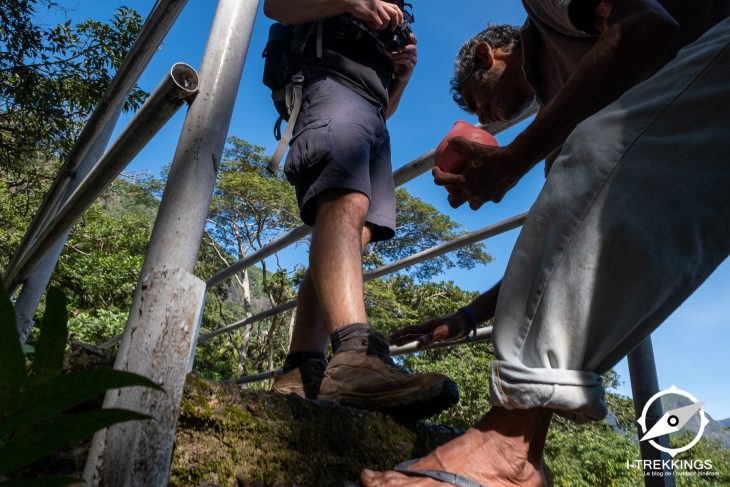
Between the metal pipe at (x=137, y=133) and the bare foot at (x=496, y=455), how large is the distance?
0.66m

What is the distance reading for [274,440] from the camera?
963 millimetres

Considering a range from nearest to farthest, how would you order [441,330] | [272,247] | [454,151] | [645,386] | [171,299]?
[171,299], [454,151], [441,330], [645,386], [272,247]

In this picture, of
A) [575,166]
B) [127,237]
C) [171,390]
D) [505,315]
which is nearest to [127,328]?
[171,390]

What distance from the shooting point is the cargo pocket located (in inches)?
54.0

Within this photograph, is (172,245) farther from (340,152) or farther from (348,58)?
(348,58)

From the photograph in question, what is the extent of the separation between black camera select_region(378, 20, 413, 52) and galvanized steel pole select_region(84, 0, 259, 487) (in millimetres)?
958

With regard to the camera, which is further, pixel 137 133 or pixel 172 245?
pixel 137 133

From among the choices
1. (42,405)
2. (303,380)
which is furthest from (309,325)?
(42,405)

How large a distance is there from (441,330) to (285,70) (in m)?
0.89

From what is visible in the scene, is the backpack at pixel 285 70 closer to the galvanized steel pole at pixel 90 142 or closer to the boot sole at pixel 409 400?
the galvanized steel pole at pixel 90 142

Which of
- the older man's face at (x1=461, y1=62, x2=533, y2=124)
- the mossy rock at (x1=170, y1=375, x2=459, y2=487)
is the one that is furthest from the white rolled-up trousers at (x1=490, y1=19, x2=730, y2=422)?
the older man's face at (x1=461, y1=62, x2=533, y2=124)

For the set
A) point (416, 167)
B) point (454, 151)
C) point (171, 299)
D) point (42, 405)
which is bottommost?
point (42, 405)

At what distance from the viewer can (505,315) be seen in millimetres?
827

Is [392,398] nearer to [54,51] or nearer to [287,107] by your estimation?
[287,107]
